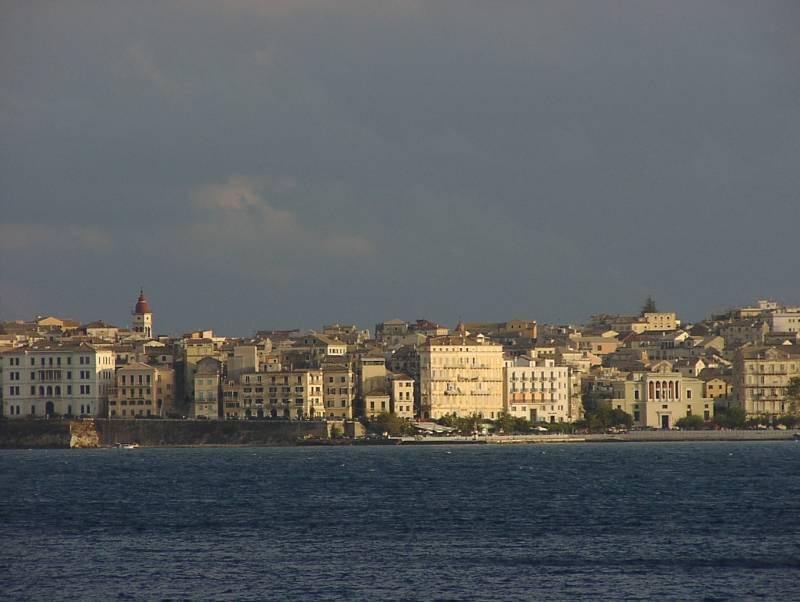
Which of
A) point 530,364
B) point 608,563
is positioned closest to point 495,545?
point 608,563

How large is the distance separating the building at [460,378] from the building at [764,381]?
18100mm

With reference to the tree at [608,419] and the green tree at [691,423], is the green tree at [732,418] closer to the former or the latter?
the green tree at [691,423]

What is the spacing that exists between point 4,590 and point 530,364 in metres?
100

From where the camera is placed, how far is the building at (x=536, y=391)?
144 metres

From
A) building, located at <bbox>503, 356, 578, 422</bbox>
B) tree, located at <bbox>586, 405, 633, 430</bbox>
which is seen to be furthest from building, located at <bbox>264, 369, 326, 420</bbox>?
tree, located at <bbox>586, 405, 633, 430</bbox>

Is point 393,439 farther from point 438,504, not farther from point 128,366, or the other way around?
point 438,504

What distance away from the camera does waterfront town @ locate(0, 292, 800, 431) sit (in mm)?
136000

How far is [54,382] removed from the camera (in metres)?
137

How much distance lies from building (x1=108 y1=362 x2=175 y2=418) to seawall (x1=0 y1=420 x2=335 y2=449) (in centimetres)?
271

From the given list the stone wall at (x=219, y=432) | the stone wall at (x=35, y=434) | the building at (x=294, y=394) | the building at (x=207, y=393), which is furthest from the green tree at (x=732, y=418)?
the stone wall at (x=35, y=434)

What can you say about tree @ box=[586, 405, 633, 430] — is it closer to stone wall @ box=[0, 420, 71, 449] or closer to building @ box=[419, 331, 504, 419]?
building @ box=[419, 331, 504, 419]

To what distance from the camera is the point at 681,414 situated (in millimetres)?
143625

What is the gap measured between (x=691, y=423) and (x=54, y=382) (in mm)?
46689

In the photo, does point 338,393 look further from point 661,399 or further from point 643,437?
point 661,399
